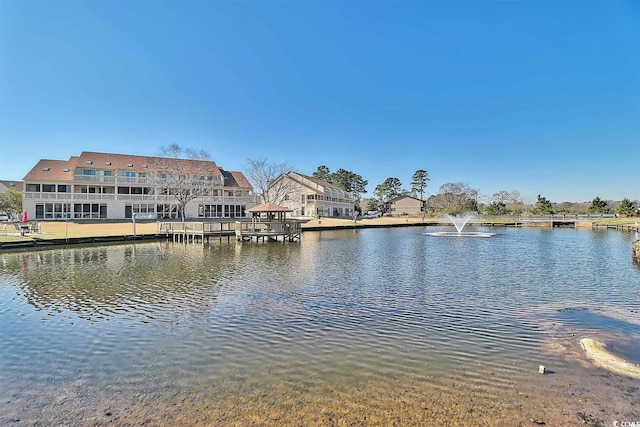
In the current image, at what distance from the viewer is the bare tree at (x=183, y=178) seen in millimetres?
43562

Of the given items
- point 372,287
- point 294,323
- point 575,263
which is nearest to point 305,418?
point 294,323

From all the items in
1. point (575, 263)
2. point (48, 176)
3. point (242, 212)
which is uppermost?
point (48, 176)

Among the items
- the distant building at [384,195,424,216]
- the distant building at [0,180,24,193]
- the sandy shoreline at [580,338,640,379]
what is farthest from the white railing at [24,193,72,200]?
the distant building at [384,195,424,216]

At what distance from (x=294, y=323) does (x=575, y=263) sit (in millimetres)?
15567

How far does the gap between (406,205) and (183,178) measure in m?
56.6

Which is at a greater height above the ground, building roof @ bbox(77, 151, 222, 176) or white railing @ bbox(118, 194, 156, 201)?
building roof @ bbox(77, 151, 222, 176)

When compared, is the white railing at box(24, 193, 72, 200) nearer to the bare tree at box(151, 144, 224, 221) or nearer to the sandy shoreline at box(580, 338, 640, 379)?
the bare tree at box(151, 144, 224, 221)

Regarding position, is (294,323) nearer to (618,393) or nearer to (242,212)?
(618,393)

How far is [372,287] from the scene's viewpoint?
1220 centimetres

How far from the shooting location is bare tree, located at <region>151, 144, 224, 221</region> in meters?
43.6

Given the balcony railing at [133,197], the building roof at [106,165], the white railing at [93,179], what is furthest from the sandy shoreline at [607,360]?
the white railing at [93,179]

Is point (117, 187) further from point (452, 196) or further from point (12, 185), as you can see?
point (452, 196)

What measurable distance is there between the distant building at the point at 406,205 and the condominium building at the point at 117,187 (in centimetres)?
4762

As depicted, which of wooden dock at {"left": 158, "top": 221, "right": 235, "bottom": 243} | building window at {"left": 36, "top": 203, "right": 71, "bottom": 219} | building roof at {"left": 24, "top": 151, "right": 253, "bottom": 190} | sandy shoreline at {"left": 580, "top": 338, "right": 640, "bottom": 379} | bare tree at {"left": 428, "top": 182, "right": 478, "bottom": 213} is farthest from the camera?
bare tree at {"left": 428, "top": 182, "right": 478, "bottom": 213}
